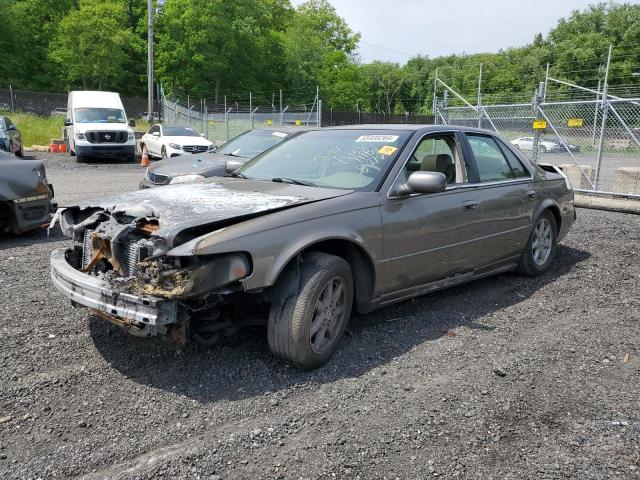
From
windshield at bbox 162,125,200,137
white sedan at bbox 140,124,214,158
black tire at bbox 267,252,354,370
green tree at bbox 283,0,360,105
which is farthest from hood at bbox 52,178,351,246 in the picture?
green tree at bbox 283,0,360,105

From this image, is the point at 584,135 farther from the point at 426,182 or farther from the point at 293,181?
the point at 293,181

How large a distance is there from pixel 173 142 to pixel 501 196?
14751 millimetres

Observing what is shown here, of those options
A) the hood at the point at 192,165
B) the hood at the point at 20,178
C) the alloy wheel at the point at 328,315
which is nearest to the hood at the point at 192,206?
the alloy wheel at the point at 328,315

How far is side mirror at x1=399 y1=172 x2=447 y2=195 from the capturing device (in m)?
4.07

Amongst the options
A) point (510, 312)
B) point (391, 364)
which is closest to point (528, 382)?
point (391, 364)

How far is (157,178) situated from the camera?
9758mm

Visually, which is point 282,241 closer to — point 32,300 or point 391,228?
point 391,228

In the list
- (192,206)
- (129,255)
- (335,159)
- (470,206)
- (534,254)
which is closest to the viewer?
(129,255)

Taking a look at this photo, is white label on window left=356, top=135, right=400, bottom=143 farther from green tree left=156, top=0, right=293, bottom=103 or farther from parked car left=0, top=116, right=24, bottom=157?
green tree left=156, top=0, right=293, bottom=103

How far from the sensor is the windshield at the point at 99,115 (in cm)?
2067

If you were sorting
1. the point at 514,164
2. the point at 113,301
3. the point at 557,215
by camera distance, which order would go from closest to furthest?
the point at 113,301, the point at 514,164, the point at 557,215

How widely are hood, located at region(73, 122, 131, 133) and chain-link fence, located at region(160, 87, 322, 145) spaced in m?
5.35

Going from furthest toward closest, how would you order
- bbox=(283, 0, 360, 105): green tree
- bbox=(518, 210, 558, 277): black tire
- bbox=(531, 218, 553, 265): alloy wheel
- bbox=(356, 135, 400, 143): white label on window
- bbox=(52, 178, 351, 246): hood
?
bbox=(283, 0, 360, 105): green tree → bbox=(531, 218, 553, 265): alloy wheel → bbox=(518, 210, 558, 277): black tire → bbox=(356, 135, 400, 143): white label on window → bbox=(52, 178, 351, 246): hood

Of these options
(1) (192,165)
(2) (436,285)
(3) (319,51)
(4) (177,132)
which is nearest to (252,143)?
(1) (192,165)
